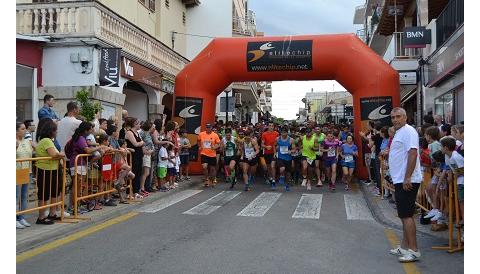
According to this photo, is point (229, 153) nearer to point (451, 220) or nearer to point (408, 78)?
point (451, 220)

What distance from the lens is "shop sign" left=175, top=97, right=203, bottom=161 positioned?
15.7 m

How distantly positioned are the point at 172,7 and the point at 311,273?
22665mm

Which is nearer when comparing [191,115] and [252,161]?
[252,161]

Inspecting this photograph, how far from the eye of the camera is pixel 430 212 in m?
7.46

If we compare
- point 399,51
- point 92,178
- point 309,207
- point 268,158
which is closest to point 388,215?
point 309,207

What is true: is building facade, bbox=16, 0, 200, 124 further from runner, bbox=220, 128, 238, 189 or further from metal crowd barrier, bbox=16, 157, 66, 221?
metal crowd barrier, bbox=16, 157, 66, 221

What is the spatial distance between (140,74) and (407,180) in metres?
13.5

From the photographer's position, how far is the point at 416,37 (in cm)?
1733

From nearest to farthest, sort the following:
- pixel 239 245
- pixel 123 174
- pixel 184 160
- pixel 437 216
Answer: pixel 239 245
pixel 437 216
pixel 123 174
pixel 184 160

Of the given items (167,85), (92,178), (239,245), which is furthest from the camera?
(167,85)

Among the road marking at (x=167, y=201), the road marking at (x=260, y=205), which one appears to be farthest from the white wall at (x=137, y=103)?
the road marking at (x=260, y=205)

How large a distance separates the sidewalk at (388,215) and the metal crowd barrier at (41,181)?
572 centimetres
